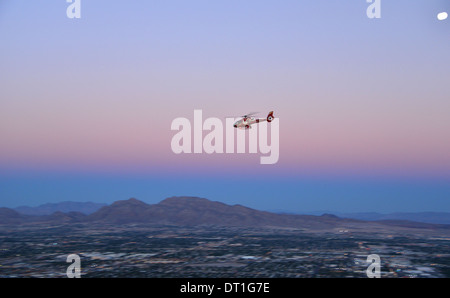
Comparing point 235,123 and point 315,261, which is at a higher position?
point 235,123

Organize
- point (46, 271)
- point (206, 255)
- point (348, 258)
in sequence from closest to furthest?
point (46, 271), point (348, 258), point (206, 255)
